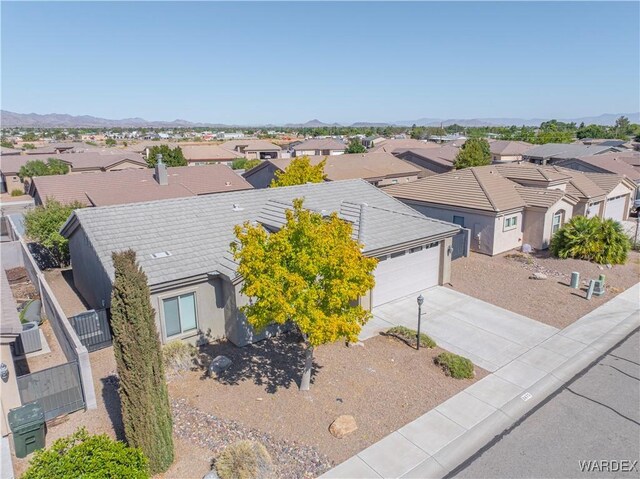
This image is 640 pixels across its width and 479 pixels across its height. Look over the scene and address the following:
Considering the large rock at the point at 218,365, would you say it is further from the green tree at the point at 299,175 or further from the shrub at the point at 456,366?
the green tree at the point at 299,175

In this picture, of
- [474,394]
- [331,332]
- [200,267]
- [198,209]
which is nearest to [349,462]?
[331,332]

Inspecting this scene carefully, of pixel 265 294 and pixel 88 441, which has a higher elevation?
pixel 265 294

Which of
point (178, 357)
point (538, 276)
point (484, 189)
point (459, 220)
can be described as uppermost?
point (484, 189)

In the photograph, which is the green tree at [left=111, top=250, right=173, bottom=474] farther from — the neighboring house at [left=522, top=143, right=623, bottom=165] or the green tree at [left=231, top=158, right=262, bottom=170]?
the neighboring house at [left=522, top=143, right=623, bottom=165]

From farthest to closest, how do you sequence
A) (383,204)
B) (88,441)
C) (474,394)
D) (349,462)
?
(383,204) → (474,394) → (349,462) → (88,441)

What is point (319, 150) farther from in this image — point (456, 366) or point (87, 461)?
point (87, 461)

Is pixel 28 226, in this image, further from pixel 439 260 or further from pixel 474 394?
pixel 474 394

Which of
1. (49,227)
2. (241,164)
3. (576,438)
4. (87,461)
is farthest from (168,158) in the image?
(576,438)
